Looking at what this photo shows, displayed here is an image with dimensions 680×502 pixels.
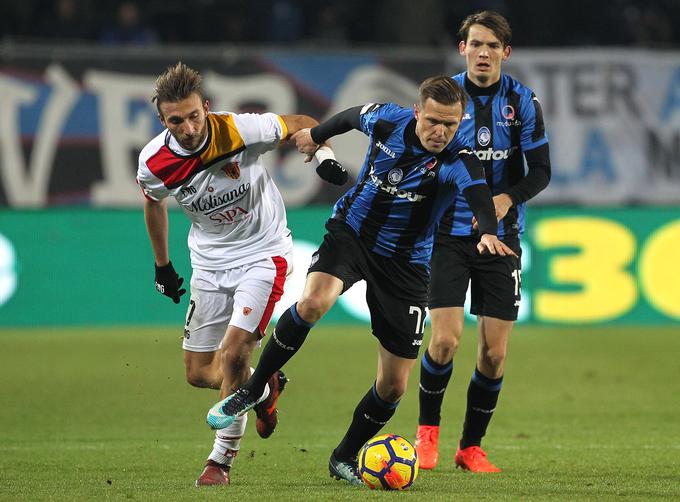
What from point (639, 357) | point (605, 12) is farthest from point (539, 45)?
point (639, 357)

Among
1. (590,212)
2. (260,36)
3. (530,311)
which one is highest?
(260,36)

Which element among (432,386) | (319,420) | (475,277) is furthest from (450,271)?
(319,420)

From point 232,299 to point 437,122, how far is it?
5.20 ft

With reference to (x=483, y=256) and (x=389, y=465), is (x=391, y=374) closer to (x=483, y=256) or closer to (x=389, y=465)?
(x=389, y=465)

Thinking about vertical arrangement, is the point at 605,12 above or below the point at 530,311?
above

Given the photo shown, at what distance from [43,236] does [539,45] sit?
693 cm

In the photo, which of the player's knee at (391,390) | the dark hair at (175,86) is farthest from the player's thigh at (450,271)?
the dark hair at (175,86)

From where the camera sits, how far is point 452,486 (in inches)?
248

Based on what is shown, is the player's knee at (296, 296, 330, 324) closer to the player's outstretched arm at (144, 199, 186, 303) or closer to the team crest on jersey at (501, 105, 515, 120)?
the player's outstretched arm at (144, 199, 186, 303)

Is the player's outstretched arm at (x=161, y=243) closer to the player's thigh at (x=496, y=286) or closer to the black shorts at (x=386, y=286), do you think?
the black shorts at (x=386, y=286)

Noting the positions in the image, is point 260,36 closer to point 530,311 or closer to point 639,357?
point 530,311

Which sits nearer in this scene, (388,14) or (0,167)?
(0,167)

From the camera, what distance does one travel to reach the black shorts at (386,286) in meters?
6.37

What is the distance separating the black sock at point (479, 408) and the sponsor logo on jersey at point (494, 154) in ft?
3.94
